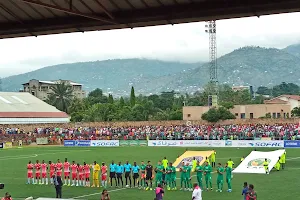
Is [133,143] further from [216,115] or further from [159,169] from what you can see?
[159,169]

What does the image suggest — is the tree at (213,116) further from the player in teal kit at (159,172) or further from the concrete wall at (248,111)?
the player in teal kit at (159,172)

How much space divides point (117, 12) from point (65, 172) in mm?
17285

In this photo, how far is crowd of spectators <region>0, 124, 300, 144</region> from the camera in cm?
5391

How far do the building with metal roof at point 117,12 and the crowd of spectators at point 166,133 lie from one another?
40536 millimetres

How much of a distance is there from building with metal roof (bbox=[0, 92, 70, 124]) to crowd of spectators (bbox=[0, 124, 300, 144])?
10284 millimetres

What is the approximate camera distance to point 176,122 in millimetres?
72625

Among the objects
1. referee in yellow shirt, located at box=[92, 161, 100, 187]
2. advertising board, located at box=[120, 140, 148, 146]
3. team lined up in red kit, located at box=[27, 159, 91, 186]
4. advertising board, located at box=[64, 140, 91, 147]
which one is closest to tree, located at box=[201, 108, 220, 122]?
advertising board, located at box=[120, 140, 148, 146]

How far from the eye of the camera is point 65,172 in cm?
2994

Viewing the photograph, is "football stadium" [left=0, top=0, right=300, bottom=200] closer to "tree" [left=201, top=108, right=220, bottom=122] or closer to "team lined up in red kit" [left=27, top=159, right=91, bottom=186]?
"team lined up in red kit" [left=27, top=159, right=91, bottom=186]

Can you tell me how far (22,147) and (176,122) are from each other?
73.4ft

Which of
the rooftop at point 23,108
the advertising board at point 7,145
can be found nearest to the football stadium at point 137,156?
the advertising board at point 7,145

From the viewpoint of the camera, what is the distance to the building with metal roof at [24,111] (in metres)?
82.2

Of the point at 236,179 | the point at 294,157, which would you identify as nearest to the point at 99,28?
the point at 236,179

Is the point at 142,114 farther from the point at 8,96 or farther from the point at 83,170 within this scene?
the point at 83,170
